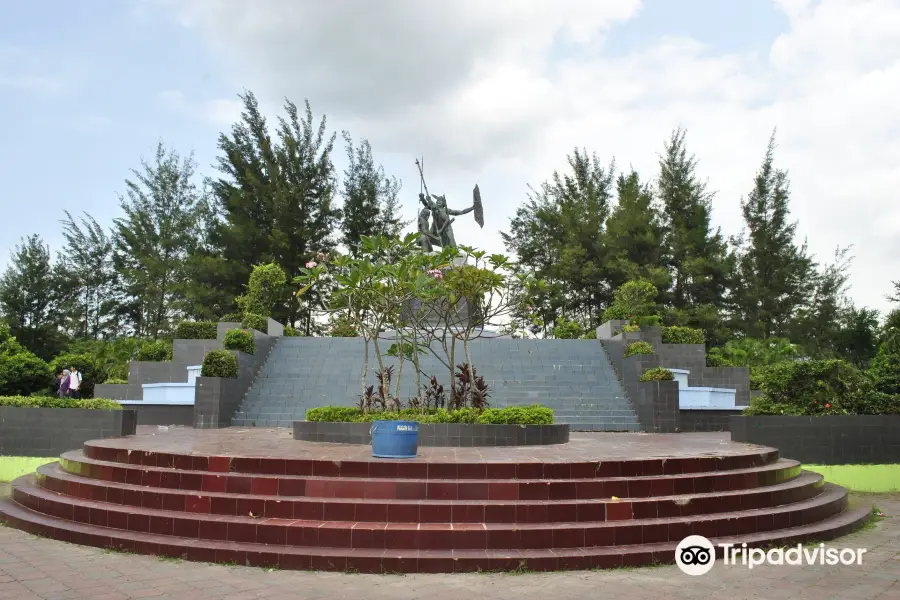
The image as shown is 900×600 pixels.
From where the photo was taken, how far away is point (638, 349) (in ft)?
48.2

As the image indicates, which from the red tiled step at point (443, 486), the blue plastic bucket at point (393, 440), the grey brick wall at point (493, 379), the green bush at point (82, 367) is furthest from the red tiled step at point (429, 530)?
the green bush at point (82, 367)

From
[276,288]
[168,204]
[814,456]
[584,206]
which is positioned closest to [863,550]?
[814,456]

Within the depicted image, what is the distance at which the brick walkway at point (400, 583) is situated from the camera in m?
4.71

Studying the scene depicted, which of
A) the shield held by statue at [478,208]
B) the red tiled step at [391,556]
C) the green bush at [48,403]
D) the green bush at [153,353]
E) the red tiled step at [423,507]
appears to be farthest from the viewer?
the shield held by statue at [478,208]

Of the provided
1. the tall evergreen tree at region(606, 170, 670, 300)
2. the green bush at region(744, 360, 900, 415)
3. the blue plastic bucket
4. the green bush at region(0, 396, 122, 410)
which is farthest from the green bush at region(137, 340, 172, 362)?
the tall evergreen tree at region(606, 170, 670, 300)

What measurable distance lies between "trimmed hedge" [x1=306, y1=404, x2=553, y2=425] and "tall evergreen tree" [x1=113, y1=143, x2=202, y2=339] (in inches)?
753

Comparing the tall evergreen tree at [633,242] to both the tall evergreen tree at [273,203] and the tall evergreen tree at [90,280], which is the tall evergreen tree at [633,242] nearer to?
the tall evergreen tree at [273,203]

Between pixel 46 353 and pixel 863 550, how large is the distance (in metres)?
31.3

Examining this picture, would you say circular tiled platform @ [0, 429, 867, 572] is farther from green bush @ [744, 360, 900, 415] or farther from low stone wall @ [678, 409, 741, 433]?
low stone wall @ [678, 409, 741, 433]

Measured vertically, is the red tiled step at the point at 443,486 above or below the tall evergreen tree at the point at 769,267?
below

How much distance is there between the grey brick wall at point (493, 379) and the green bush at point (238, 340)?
35.7 inches

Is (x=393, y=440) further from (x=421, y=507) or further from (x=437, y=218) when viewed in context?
(x=437, y=218)

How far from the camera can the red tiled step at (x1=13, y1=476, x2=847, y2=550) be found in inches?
221

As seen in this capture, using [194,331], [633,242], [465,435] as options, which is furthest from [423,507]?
[633,242]
